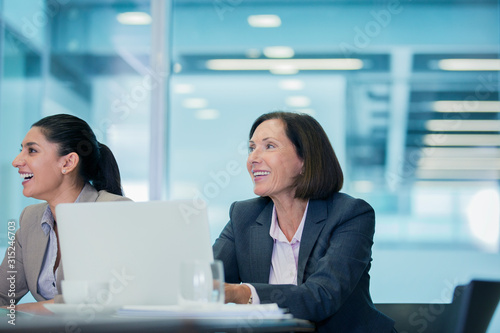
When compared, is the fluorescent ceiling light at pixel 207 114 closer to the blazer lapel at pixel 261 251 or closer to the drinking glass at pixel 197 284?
the blazer lapel at pixel 261 251

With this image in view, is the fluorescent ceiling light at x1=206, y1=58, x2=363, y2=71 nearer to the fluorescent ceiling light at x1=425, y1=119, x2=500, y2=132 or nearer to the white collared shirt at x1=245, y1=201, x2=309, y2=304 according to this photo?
the fluorescent ceiling light at x1=425, y1=119, x2=500, y2=132

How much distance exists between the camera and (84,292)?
1373 mm

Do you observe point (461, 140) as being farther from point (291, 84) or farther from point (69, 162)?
point (69, 162)

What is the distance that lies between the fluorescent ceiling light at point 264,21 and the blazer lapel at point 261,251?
216 centimetres

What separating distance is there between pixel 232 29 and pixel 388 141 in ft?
4.38

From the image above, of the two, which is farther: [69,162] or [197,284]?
[69,162]

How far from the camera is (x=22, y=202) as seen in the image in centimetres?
402

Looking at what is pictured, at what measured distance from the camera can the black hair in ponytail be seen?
2.33m

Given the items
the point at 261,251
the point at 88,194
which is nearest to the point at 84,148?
the point at 88,194

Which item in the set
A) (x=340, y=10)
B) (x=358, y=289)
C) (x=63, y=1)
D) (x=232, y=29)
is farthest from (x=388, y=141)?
(x=63, y=1)

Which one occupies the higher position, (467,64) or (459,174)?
(467,64)

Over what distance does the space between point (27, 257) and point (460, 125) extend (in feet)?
9.46

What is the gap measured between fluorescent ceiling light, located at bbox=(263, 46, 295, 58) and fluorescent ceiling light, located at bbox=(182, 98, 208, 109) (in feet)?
1.80

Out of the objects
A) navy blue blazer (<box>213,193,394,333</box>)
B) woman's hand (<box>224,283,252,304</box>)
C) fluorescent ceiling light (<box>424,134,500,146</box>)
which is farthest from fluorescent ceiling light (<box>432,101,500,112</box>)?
woman's hand (<box>224,283,252,304</box>)
